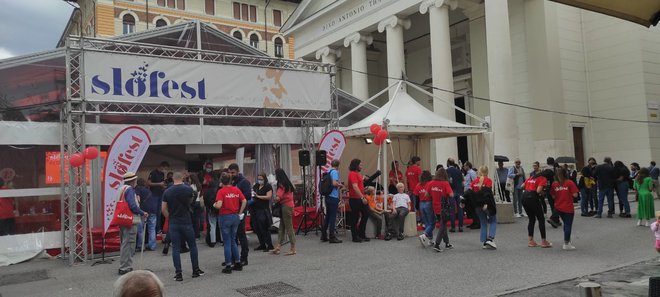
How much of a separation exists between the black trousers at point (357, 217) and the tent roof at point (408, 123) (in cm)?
288

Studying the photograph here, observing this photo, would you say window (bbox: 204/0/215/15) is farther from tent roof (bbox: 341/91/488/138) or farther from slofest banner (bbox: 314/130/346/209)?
slofest banner (bbox: 314/130/346/209)

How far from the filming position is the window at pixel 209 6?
4403 centimetres

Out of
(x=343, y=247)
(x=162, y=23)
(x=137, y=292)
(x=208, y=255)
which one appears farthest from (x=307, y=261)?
(x=162, y=23)

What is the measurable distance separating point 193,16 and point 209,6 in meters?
1.76

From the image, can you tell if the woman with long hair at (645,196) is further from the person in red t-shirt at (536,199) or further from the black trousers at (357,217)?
the black trousers at (357,217)

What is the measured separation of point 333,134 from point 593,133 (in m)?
18.1

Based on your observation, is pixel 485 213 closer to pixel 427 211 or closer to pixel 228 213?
pixel 427 211

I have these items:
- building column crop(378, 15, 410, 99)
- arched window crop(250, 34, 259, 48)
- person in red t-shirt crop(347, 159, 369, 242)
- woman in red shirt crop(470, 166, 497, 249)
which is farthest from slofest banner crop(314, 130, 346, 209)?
arched window crop(250, 34, 259, 48)

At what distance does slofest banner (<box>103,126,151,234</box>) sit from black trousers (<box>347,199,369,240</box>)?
444cm

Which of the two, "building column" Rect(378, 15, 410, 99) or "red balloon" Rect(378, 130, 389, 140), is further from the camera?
"building column" Rect(378, 15, 410, 99)

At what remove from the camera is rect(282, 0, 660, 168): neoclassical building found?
2056 cm

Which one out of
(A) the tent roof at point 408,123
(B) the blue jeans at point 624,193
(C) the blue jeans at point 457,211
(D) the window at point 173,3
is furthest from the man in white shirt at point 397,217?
(D) the window at point 173,3

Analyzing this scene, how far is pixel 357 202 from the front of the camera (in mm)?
10406

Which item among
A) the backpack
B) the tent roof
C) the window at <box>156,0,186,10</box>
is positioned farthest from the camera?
the window at <box>156,0,186,10</box>
